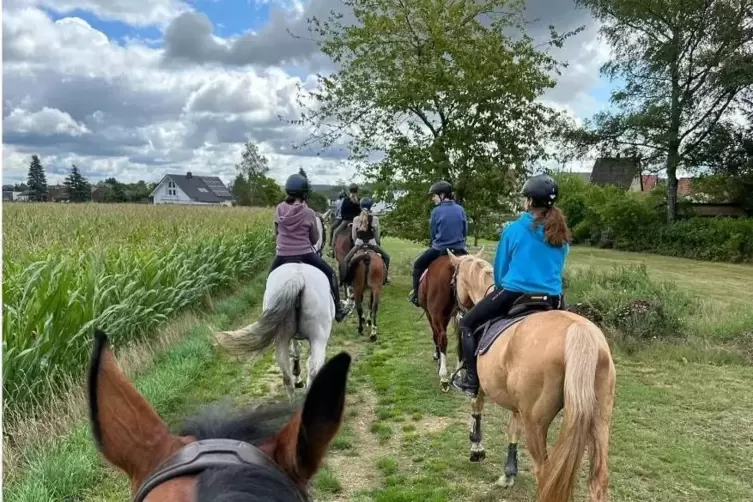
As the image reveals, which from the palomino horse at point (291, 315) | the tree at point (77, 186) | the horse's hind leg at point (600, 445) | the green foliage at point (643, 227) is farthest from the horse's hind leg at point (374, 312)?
the tree at point (77, 186)

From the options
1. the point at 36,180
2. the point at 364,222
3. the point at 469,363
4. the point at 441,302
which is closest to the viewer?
the point at 469,363

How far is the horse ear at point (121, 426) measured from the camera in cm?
136

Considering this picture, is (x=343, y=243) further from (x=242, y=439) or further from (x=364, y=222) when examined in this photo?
(x=242, y=439)

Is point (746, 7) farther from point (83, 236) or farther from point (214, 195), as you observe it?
point (214, 195)

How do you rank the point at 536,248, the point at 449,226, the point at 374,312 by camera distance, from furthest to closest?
the point at 374,312 < the point at 449,226 < the point at 536,248

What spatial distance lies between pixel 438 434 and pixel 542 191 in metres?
2.88

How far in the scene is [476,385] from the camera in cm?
516

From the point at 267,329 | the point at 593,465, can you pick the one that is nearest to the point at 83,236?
the point at 267,329

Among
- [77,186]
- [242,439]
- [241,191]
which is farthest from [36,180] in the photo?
[242,439]

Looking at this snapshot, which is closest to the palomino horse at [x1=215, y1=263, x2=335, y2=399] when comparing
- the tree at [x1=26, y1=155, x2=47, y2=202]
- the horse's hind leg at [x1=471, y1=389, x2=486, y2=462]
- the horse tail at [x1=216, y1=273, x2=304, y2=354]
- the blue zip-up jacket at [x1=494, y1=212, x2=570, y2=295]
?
the horse tail at [x1=216, y1=273, x2=304, y2=354]

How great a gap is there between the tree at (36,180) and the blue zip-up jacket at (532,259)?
3682cm

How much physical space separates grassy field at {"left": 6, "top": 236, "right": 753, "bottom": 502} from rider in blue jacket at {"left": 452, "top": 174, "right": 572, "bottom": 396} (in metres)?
1.70

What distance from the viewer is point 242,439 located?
136 centimetres

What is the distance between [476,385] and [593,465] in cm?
176
